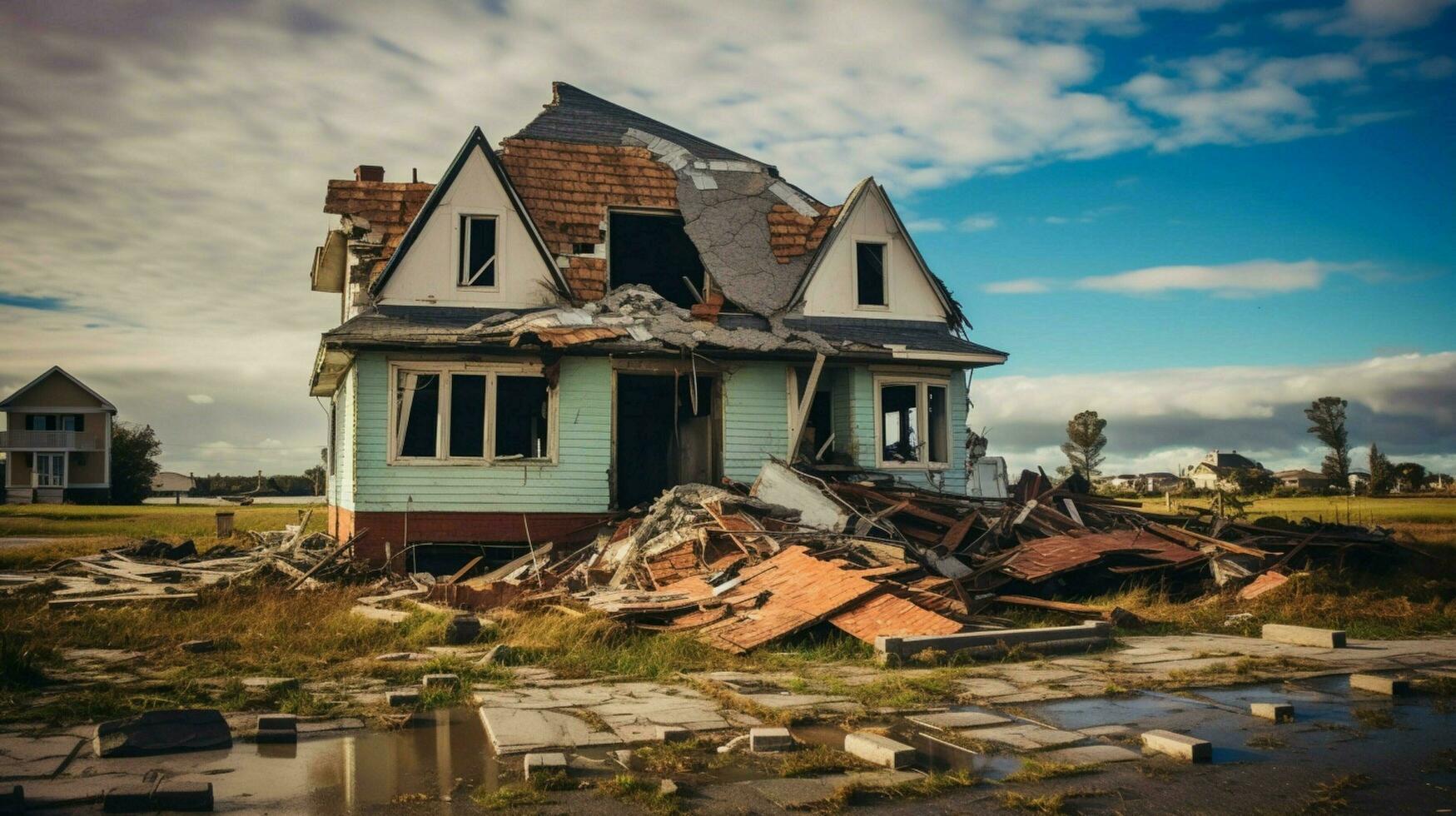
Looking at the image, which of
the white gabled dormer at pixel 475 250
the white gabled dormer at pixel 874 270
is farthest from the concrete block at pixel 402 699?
the white gabled dormer at pixel 874 270

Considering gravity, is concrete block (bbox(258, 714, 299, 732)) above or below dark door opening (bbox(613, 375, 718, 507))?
below

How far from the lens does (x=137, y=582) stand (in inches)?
618

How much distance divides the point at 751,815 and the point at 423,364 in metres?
13.0

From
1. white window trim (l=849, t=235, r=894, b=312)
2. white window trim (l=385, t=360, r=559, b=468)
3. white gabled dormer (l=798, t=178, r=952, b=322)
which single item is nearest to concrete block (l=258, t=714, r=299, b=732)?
white window trim (l=385, t=360, r=559, b=468)

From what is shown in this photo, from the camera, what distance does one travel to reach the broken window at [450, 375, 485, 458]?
21.0m

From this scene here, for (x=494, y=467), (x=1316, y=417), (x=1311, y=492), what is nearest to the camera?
(x=494, y=467)

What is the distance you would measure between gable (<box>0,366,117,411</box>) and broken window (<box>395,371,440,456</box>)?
179 feet

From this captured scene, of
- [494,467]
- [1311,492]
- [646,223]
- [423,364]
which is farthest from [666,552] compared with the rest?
[1311,492]

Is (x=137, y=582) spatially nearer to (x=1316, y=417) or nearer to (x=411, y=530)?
(x=411, y=530)

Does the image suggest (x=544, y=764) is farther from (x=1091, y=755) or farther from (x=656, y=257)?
(x=656, y=257)

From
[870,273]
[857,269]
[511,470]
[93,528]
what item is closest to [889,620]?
[511,470]

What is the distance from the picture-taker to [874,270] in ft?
64.8

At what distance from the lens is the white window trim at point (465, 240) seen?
1750 centimetres

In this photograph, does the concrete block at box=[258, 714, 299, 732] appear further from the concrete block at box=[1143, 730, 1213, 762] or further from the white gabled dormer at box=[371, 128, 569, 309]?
the white gabled dormer at box=[371, 128, 569, 309]
